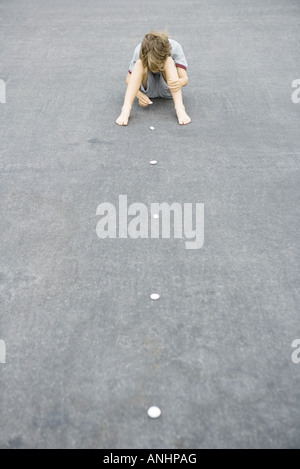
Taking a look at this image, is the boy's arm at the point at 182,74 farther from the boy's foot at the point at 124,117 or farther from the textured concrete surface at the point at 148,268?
the boy's foot at the point at 124,117

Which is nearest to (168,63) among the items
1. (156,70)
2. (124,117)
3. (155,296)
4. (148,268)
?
(156,70)

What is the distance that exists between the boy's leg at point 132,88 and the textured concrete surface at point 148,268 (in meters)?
0.08

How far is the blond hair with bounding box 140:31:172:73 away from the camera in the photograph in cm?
220

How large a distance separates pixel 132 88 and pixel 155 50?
0.74ft

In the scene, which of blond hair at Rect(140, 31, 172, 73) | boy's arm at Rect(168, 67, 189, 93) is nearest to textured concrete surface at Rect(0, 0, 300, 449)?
boy's arm at Rect(168, 67, 189, 93)

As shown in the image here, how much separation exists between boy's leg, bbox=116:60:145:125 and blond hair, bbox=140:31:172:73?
4 centimetres

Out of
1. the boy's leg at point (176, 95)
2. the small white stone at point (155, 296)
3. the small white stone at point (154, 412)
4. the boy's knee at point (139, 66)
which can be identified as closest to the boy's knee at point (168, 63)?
the boy's leg at point (176, 95)

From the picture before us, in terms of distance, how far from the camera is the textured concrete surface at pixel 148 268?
1066 millimetres

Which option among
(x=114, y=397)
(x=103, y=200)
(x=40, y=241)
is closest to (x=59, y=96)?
(x=103, y=200)

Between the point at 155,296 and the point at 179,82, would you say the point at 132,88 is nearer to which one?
the point at 179,82

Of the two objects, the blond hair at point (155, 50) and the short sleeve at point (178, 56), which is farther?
the short sleeve at point (178, 56)

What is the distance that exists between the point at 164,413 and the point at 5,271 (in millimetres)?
700

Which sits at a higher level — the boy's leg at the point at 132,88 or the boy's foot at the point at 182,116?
the boy's leg at the point at 132,88

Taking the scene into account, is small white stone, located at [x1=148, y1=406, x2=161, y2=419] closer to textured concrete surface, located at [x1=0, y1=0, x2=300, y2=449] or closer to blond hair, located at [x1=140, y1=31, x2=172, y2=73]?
textured concrete surface, located at [x1=0, y1=0, x2=300, y2=449]
